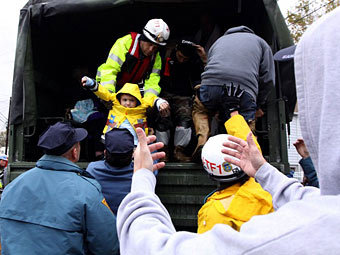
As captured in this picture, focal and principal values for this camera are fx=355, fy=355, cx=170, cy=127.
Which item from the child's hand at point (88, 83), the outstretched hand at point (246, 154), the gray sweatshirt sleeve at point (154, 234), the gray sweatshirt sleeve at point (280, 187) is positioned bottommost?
the gray sweatshirt sleeve at point (280, 187)

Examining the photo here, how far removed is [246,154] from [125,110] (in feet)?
8.52

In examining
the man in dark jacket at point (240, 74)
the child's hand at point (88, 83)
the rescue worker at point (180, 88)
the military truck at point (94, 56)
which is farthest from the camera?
the rescue worker at point (180, 88)

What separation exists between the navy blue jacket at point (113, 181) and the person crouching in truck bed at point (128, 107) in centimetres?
109

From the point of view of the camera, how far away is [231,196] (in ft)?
7.46

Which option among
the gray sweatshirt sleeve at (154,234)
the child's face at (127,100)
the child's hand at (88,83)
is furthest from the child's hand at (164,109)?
the gray sweatshirt sleeve at (154,234)

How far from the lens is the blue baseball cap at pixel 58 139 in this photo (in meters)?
2.29

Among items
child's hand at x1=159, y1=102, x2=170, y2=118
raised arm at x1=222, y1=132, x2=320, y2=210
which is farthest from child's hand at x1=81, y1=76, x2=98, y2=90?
raised arm at x1=222, y1=132, x2=320, y2=210

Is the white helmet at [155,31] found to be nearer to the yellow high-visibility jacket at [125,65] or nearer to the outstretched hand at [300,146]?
the yellow high-visibility jacket at [125,65]

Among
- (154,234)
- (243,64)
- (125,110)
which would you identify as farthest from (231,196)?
(125,110)

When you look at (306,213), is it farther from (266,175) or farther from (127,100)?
(127,100)

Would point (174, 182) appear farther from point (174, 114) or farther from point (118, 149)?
point (174, 114)

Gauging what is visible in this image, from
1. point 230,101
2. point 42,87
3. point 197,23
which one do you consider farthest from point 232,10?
point 42,87

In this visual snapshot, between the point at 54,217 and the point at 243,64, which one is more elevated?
the point at 243,64

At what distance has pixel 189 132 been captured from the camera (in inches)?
165
